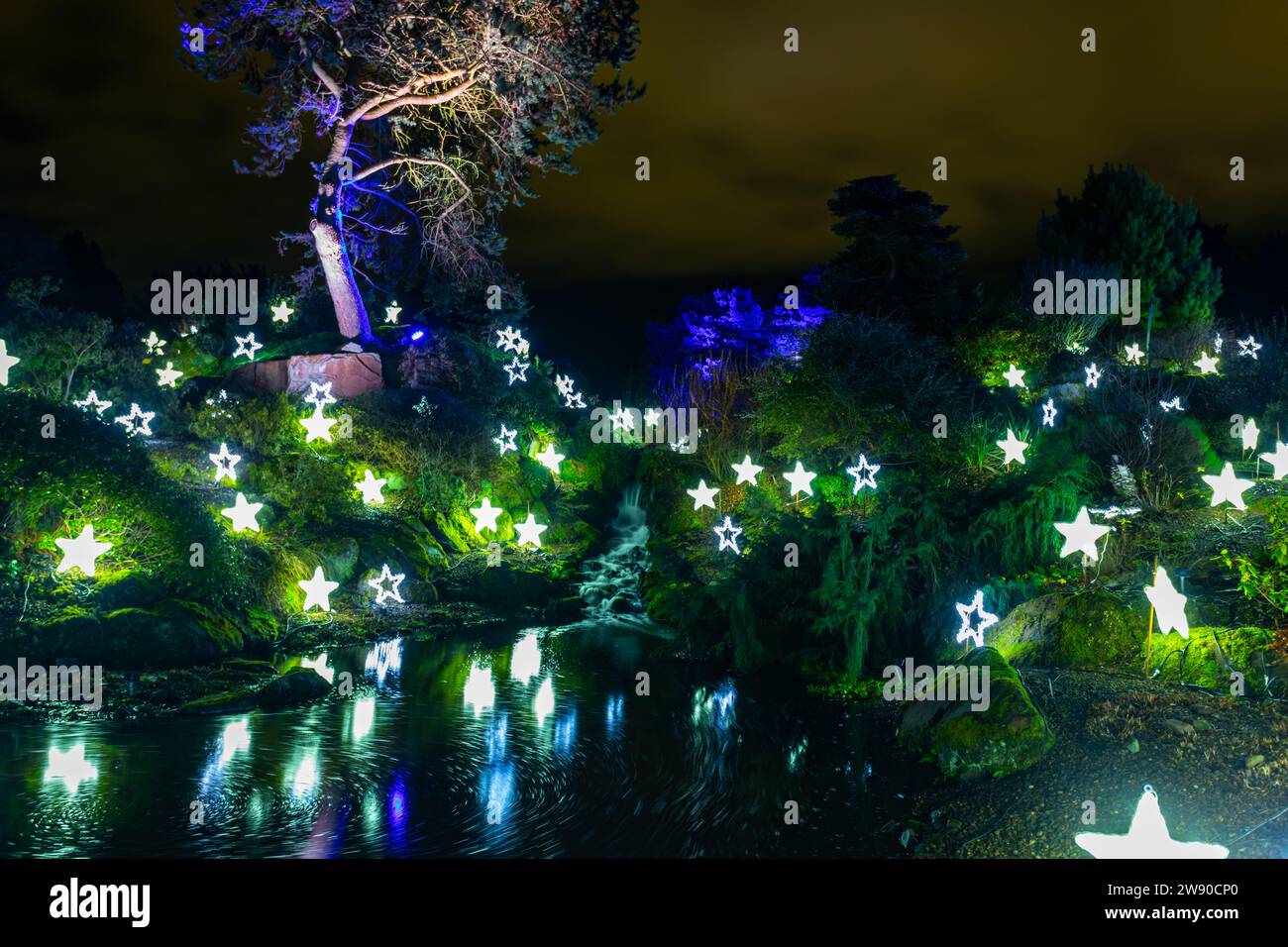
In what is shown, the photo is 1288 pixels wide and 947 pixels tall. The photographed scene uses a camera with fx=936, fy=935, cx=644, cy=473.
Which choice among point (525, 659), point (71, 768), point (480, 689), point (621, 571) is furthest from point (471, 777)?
point (621, 571)

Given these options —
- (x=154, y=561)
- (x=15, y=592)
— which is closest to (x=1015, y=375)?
(x=154, y=561)

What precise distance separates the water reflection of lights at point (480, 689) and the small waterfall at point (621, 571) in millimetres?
3977

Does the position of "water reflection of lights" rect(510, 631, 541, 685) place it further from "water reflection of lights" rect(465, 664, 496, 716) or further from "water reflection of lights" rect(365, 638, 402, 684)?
"water reflection of lights" rect(365, 638, 402, 684)

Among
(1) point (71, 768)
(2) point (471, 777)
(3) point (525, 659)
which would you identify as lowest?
(2) point (471, 777)

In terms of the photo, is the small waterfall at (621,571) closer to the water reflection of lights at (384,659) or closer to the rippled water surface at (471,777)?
the water reflection of lights at (384,659)

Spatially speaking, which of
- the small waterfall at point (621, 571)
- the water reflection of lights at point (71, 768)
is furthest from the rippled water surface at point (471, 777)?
the small waterfall at point (621, 571)

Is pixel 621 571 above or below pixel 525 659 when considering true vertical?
above

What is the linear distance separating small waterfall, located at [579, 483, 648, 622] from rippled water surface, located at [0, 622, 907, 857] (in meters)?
4.86

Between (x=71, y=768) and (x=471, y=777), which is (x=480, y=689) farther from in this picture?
(x=71, y=768)

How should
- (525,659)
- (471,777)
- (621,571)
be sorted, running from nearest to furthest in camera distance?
(471,777) < (525,659) < (621,571)

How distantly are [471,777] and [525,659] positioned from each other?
187 inches

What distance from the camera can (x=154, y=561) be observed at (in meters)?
11.8

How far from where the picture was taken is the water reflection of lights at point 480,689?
405 inches

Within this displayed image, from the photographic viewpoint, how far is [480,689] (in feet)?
36.1
